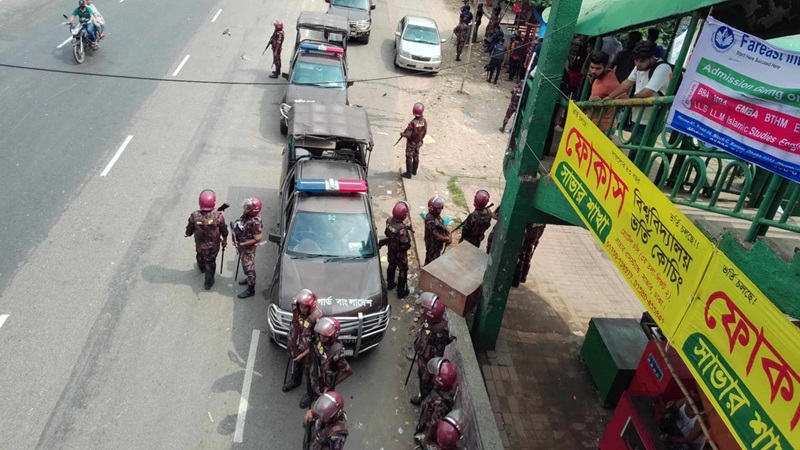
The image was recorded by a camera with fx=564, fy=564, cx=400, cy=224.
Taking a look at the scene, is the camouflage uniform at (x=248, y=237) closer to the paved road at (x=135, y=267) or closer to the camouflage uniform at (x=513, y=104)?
the paved road at (x=135, y=267)

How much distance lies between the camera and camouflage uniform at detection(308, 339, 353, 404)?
6.12m

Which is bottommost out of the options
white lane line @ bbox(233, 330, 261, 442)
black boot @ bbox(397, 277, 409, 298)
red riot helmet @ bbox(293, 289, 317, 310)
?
white lane line @ bbox(233, 330, 261, 442)

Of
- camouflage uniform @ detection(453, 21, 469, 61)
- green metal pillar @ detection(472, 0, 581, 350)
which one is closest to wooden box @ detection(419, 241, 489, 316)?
green metal pillar @ detection(472, 0, 581, 350)

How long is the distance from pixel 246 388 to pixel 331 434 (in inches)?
83.9

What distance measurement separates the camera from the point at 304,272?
7.56 m

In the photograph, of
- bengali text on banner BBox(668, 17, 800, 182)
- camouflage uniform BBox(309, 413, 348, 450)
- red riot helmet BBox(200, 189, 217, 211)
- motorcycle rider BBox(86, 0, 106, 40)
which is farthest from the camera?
motorcycle rider BBox(86, 0, 106, 40)

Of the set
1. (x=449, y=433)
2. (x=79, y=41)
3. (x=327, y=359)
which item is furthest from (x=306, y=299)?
(x=79, y=41)

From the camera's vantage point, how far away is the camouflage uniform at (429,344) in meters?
6.70

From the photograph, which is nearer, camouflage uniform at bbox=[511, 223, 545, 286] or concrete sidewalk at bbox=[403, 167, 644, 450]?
concrete sidewalk at bbox=[403, 167, 644, 450]

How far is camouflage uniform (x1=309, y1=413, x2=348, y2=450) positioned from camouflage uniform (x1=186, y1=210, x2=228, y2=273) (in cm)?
383

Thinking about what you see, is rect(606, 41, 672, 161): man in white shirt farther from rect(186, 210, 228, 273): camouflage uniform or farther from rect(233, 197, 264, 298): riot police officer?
rect(186, 210, 228, 273): camouflage uniform

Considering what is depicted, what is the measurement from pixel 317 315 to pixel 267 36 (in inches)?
676

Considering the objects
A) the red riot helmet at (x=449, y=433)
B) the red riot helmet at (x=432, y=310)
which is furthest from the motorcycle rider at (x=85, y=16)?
the red riot helmet at (x=449, y=433)

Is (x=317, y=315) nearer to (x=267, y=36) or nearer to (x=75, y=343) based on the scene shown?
(x=75, y=343)
